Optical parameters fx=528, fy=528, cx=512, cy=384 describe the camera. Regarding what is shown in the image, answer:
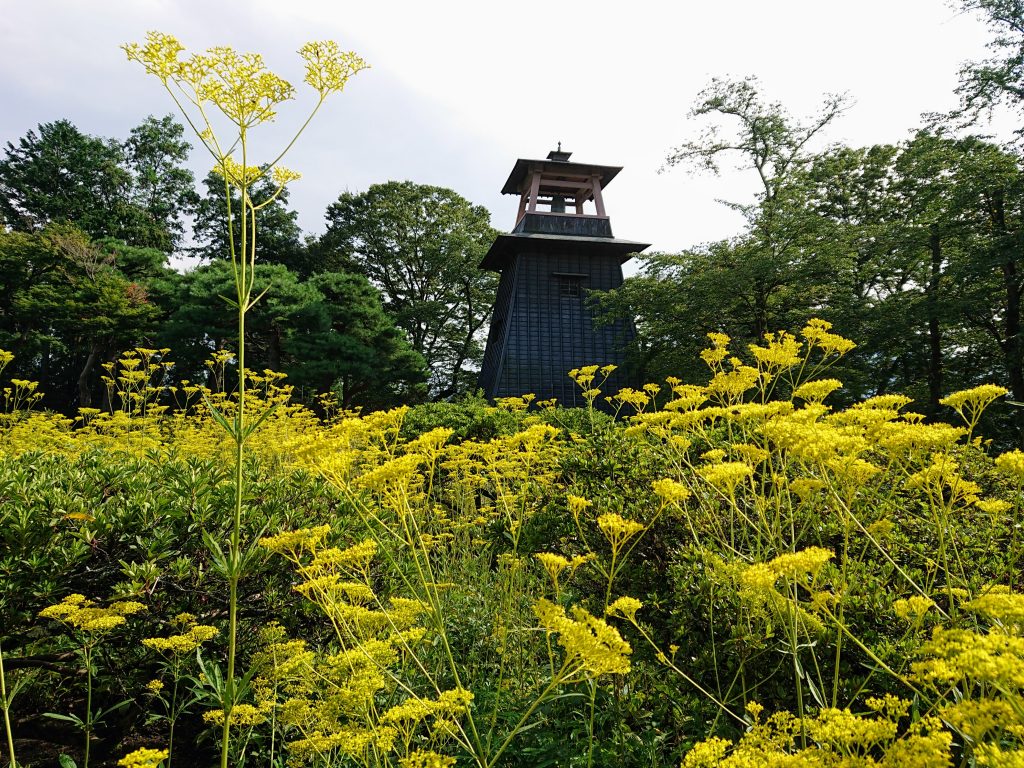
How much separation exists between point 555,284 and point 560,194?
11.9 ft

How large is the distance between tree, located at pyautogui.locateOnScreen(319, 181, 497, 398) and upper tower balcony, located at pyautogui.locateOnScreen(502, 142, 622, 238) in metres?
6.53

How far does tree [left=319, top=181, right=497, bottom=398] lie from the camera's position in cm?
2475

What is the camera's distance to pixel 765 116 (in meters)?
17.5

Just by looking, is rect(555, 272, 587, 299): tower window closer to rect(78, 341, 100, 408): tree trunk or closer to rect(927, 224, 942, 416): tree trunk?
rect(927, 224, 942, 416): tree trunk

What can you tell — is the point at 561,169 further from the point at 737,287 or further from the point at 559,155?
the point at 737,287

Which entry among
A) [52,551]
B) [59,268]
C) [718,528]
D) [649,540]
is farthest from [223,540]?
[59,268]

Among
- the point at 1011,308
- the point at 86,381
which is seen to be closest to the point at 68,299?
the point at 86,381

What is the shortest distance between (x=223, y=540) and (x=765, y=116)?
20.4 meters

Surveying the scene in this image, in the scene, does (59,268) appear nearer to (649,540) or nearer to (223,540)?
(223,540)

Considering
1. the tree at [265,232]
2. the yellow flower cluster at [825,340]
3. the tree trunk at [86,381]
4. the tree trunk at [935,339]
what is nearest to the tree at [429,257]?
the tree at [265,232]

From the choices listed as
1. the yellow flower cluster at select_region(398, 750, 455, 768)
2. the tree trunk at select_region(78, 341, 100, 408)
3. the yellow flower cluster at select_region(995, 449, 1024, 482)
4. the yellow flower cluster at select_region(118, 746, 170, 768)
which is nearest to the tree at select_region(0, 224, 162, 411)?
the tree trunk at select_region(78, 341, 100, 408)

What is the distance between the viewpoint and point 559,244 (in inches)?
670

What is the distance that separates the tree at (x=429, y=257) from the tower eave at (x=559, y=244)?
24.1ft

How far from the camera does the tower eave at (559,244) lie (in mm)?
16688
